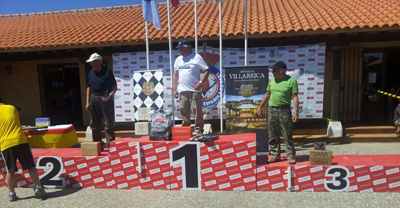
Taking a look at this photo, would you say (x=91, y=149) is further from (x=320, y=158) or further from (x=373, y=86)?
(x=373, y=86)

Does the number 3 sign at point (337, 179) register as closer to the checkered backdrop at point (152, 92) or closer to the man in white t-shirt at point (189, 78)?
the man in white t-shirt at point (189, 78)

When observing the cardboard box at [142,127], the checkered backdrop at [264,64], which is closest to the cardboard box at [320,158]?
the checkered backdrop at [264,64]

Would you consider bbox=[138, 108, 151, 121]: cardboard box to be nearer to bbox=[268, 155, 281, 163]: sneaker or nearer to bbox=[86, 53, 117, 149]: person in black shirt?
bbox=[86, 53, 117, 149]: person in black shirt

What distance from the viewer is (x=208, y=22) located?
723 centimetres

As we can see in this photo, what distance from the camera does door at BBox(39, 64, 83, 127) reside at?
8315 millimetres

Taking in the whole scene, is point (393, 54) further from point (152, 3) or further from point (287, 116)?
point (152, 3)

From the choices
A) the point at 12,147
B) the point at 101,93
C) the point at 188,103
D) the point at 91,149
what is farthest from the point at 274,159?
→ the point at 12,147

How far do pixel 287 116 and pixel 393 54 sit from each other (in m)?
6.34

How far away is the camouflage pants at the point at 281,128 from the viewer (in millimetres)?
3527

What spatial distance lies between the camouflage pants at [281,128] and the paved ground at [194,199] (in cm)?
64

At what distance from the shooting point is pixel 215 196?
3.23 metres

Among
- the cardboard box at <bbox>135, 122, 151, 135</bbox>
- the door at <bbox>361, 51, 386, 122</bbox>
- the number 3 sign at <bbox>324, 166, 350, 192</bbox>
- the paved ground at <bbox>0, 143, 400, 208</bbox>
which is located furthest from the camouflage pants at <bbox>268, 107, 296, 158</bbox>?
the door at <bbox>361, 51, 386, 122</bbox>

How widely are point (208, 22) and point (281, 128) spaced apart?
184 inches

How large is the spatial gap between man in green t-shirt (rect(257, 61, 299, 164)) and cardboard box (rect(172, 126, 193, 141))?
1245 mm
